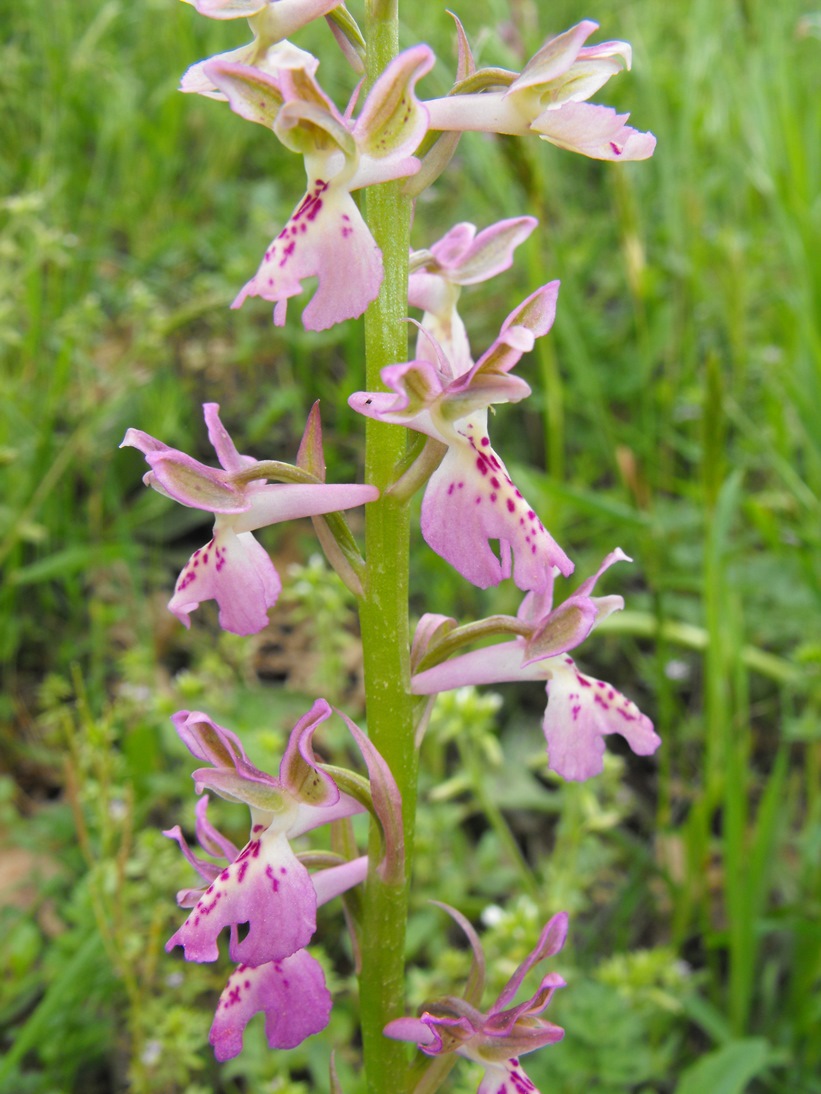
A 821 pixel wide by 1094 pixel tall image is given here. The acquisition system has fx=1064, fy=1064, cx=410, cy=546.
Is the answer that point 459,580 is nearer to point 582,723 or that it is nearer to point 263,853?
point 582,723

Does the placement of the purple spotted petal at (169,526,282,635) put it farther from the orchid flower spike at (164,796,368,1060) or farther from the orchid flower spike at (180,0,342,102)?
the orchid flower spike at (180,0,342,102)

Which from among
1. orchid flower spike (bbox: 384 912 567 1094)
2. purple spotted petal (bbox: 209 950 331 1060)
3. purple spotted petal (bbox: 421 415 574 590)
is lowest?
orchid flower spike (bbox: 384 912 567 1094)

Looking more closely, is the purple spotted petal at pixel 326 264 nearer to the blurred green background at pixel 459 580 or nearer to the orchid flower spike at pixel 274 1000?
the orchid flower spike at pixel 274 1000

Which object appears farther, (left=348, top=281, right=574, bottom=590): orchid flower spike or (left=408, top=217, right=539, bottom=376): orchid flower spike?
(left=408, top=217, right=539, bottom=376): orchid flower spike

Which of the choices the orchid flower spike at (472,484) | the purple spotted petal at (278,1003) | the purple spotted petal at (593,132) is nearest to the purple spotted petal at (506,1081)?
the purple spotted petal at (278,1003)

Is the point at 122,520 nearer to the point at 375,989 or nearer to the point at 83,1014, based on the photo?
the point at 83,1014

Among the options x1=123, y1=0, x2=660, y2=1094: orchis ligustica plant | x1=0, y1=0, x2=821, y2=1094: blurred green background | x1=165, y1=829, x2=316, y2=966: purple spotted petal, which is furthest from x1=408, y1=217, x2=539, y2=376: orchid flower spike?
x1=0, y1=0, x2=821, y2=1094: blurred green background

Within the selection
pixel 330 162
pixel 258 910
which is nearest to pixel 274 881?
pixel 258 910
